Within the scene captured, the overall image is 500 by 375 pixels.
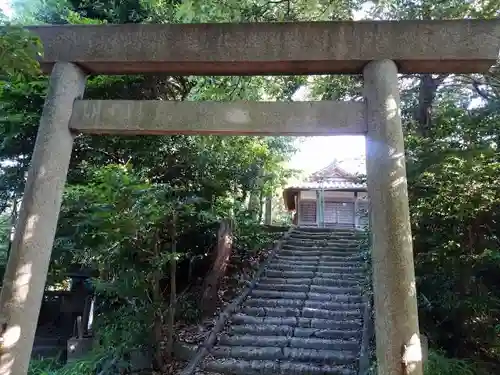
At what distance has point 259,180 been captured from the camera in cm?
1056

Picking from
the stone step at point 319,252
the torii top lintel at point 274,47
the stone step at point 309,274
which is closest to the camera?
the torii top lintel at point 274,47

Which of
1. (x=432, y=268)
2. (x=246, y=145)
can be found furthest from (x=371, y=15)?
(x=432, y=268)

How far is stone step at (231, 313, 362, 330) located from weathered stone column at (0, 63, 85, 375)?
3703 mm

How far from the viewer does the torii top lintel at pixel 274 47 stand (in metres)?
3.36

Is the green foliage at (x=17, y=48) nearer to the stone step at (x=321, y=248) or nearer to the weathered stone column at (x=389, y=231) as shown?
the weathered stone column at (x=389, y=231)

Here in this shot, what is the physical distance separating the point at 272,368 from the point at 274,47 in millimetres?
3802

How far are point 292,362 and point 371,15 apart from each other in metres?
6.00

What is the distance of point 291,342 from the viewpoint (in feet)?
18.8


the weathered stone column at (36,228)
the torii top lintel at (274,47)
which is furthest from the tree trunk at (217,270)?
the torii top lintel at (274,47)

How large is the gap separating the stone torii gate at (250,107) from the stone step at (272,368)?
7.53 feet

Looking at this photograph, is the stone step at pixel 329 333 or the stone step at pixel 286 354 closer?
the stone step at pixel 286 354

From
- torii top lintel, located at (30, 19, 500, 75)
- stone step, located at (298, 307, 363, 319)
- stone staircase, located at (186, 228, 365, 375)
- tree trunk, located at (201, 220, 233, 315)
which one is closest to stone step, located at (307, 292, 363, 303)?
stone staircase, located at (186, 228, 365, 375)

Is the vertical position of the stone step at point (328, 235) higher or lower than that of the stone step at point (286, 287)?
higher

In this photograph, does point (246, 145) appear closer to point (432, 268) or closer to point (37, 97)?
point (37, 97)
